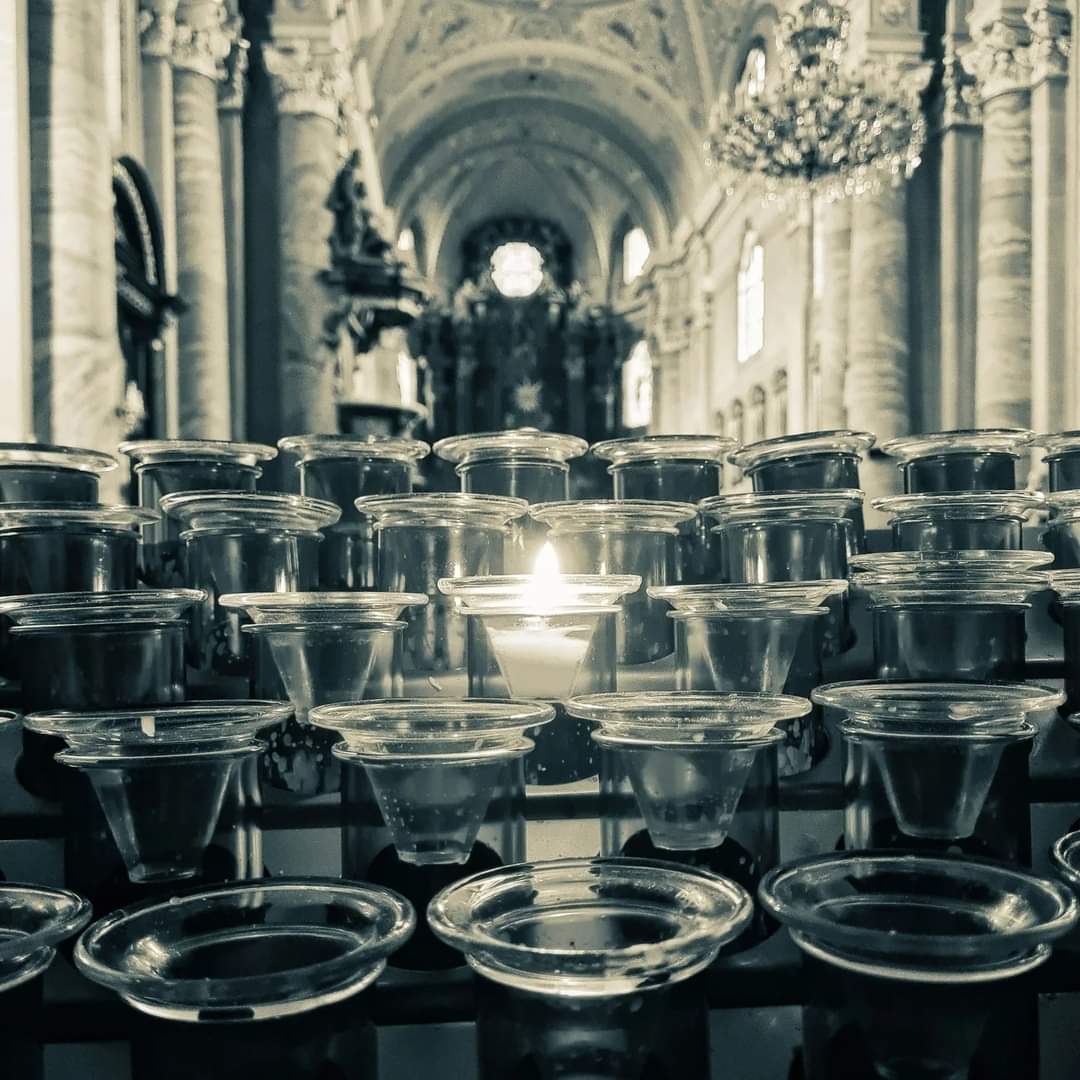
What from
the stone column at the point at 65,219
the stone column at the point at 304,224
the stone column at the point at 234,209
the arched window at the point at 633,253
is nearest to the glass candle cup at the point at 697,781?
the stone column at the point at 65,219

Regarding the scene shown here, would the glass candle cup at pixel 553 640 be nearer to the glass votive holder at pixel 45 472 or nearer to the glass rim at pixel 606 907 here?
the glass rim at pixel 606 907

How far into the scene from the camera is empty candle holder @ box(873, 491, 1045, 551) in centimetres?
176

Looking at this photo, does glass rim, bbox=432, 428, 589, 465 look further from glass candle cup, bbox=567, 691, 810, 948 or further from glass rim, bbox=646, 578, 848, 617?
glass candle cup, bbox=567, 691, 810, 948

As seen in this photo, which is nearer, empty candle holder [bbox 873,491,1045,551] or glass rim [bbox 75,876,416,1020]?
glass rim [bbox 75,876,416,1020]

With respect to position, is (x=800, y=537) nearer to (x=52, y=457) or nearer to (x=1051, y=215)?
(x=52, y=457)

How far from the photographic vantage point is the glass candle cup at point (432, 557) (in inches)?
68.1

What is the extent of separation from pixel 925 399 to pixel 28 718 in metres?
6.64

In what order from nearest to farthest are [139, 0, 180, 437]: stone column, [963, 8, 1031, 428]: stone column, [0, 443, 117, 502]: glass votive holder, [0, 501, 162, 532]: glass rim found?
[0, 501, 162, 532]: glass rim, [0, 443, 117, 502]: glass votive holder, [139, 0, 180, 437]: stone column, [963, 8, 1031, 428]: stone column

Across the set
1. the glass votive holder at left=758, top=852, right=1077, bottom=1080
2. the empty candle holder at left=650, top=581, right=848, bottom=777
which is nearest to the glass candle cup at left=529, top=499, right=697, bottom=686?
the empty candle holder at left=650, top=581, right=848, bottom=777

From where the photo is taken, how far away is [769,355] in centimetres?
1087

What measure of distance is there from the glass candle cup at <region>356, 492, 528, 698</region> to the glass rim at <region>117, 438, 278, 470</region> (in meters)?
0.43

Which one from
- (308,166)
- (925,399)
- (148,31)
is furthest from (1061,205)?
(148,31)

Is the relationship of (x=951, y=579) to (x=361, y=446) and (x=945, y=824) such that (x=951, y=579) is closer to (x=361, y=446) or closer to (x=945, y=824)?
(x=945, y=824)

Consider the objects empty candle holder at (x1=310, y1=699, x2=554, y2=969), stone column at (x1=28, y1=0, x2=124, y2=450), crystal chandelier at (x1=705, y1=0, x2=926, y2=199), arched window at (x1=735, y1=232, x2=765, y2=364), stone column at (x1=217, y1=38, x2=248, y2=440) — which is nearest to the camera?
empty candle holder at (x1=310, y1=699, x2=554, y2=969)
